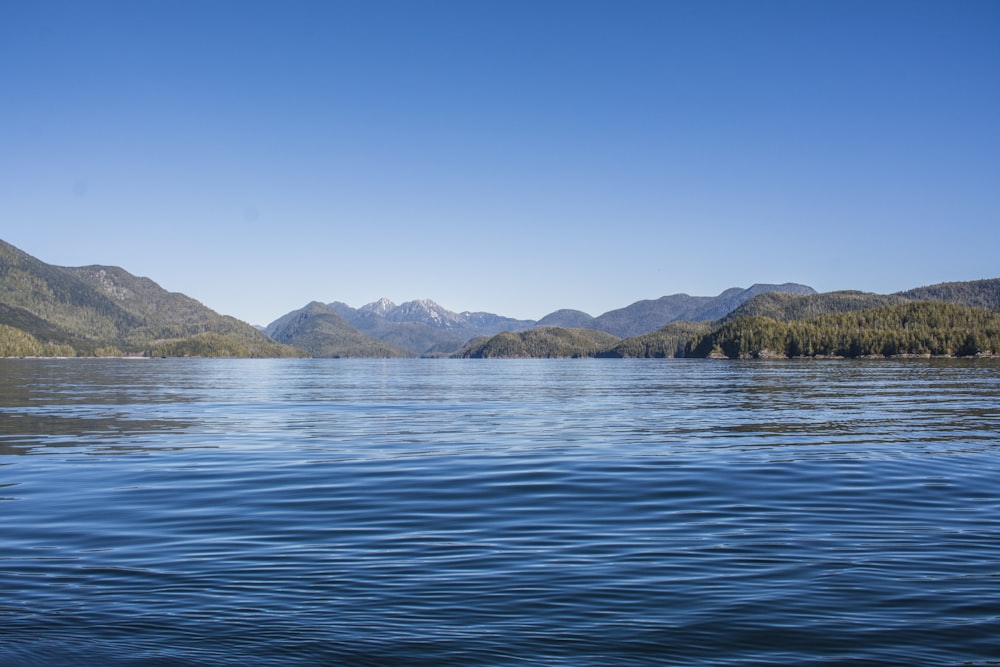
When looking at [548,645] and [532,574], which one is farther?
[532,574]

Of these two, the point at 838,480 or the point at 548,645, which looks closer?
the point at 548,645

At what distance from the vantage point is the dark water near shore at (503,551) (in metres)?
9.79

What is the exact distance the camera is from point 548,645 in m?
9.63

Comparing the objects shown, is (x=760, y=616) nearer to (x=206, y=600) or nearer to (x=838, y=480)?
(x=206, y=600)

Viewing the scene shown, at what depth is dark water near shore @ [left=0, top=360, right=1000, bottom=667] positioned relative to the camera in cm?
979

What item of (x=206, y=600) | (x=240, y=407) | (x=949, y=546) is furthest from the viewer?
(x=240, y=407)

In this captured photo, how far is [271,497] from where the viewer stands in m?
20.9

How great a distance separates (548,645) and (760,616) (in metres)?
3.35

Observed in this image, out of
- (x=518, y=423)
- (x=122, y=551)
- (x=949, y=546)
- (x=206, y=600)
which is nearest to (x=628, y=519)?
(x=949, y=546)

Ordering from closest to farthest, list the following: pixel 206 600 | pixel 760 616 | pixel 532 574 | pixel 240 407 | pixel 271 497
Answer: pixel 760 616 < pixel 206 600 < pixel 532 574 < pixel 271 497 < pixel 240 407

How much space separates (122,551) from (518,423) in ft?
99.3

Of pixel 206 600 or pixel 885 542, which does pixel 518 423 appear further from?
pixel 206 600

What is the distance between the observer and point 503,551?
14523mm

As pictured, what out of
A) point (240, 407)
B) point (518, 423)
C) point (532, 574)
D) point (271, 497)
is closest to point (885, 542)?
point (532, 574)
